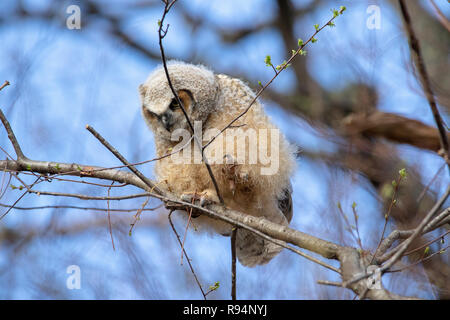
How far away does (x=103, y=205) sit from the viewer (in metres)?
6.20

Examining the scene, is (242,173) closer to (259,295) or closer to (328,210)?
(328,210)

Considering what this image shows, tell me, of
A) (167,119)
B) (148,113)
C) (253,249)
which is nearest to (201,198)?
(167,119)

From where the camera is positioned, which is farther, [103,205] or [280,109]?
[280,109]

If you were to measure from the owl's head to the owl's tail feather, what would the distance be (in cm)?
129

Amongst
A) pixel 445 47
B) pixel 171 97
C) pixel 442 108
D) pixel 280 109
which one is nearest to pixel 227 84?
pixel 171 97

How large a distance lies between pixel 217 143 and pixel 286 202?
1.20m

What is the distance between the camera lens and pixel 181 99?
415 cm

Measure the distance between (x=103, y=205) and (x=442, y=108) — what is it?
4030 millimetres

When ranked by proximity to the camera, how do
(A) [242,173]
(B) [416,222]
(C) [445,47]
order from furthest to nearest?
(C) [445,47] < (B) [416,222] < (A) [242,173]

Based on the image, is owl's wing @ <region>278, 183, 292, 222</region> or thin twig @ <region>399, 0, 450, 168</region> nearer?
thin twig @ <region>399, 0, 450, 168</region>

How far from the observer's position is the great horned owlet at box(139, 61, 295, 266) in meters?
3.85

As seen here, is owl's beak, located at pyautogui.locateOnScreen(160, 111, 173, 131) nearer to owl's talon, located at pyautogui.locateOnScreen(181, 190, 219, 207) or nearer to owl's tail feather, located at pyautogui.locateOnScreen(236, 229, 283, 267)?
owl's talon, located at pyautogui.locateOnScreen(181, 190, 219, 207)
